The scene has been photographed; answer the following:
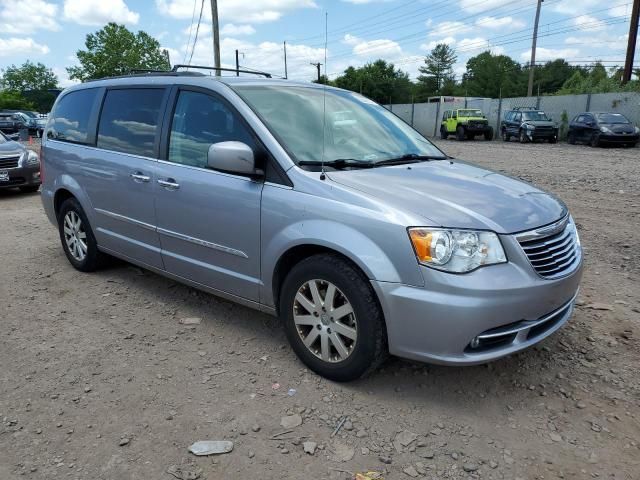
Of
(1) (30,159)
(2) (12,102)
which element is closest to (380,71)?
(2) (12,102)

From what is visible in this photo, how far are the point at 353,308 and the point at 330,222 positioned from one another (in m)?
0.49

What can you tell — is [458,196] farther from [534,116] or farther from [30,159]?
[534,116]

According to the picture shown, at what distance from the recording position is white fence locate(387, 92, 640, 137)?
2367cm

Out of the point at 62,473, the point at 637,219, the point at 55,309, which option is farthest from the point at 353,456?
the point at 637,219

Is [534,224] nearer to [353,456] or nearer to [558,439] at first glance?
[558,439]

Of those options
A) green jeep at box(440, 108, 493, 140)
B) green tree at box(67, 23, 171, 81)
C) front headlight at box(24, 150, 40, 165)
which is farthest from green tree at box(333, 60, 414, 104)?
front headlight at box(24, 150, 40, 165)

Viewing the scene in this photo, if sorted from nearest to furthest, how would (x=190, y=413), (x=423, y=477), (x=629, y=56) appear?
1. (x=423, y=477)
2. (x=190, y=413)
3. (x=629, y=56)

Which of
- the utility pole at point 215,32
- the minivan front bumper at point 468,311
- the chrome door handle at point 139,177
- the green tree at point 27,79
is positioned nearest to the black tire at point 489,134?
the utility pole at point 215,32

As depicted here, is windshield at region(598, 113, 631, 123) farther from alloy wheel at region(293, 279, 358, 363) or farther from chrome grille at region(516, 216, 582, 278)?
alloy wheel at region(293, 279, 358, 363)

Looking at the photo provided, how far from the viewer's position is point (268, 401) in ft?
9.87

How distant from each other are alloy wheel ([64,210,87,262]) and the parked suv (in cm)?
576

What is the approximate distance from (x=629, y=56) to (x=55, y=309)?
32.8m

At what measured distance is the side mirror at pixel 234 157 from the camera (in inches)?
125

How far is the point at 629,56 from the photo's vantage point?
2895 cm
